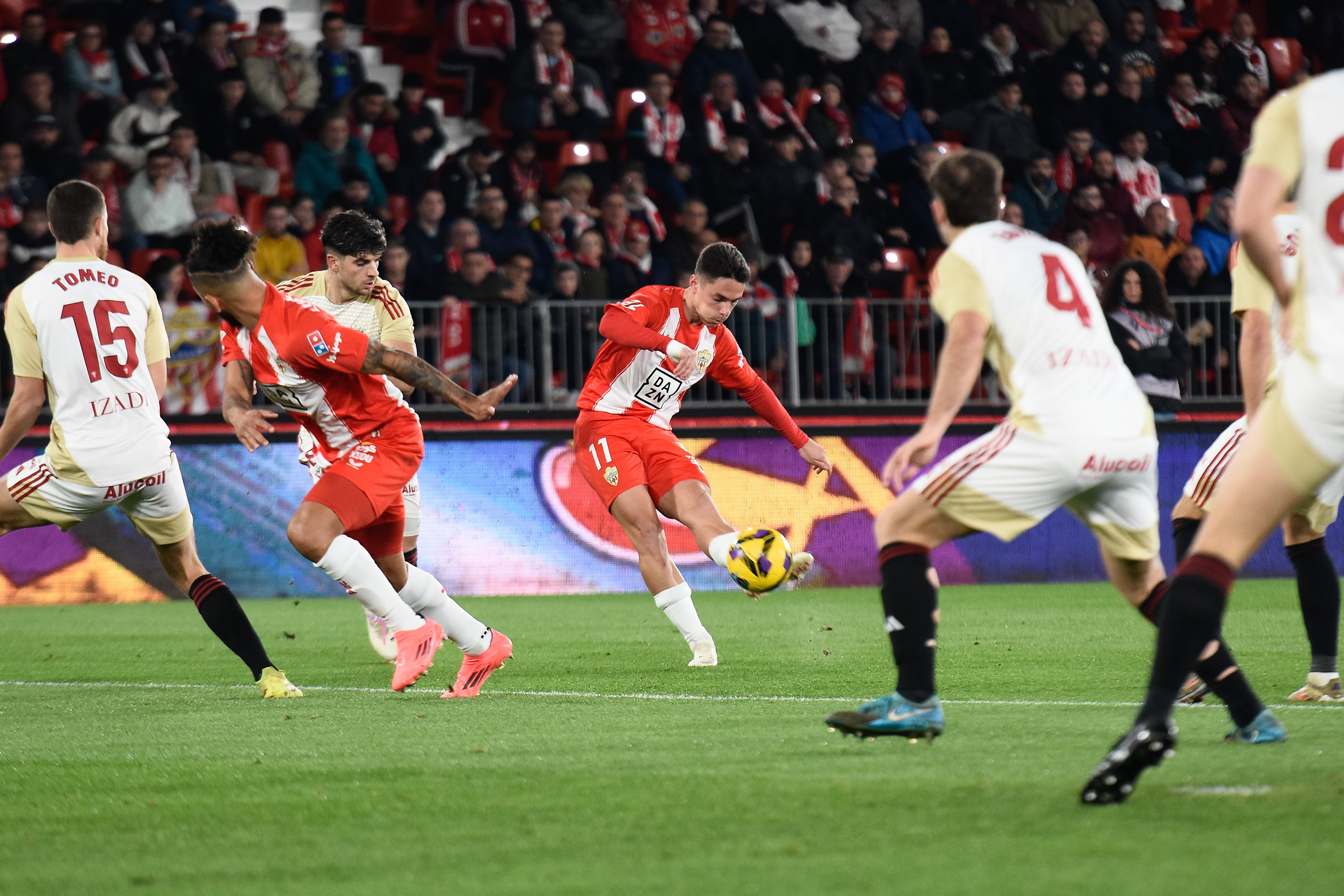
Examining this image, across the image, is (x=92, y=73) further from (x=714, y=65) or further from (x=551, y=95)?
(x=714, y=65)

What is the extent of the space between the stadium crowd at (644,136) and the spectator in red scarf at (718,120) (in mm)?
30

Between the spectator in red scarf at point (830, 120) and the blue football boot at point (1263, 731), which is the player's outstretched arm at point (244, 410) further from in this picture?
the spectator in red scarf at point (830, 120)

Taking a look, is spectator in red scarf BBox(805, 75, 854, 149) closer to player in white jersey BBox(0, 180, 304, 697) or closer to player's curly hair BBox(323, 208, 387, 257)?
player's curly hair BBox(323, 208, 387, 257)

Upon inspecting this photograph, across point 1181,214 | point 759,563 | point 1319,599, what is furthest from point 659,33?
point 1319,599

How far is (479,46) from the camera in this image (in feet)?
Result: 57.2

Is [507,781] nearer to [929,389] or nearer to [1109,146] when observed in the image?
[929,389]

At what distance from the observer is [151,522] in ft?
24.1

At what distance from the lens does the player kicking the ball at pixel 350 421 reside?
666 cm

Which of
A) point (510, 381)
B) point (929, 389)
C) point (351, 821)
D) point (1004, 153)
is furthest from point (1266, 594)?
point (351, 821)

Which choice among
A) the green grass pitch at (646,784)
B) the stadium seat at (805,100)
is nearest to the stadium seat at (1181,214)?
the stadium seat at (805,100)

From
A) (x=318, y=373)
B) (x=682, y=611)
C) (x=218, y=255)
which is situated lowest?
(x=682, y=611)

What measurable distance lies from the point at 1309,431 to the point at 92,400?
206 inches

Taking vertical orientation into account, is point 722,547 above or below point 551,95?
below

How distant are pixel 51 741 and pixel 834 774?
2954 millimetres
